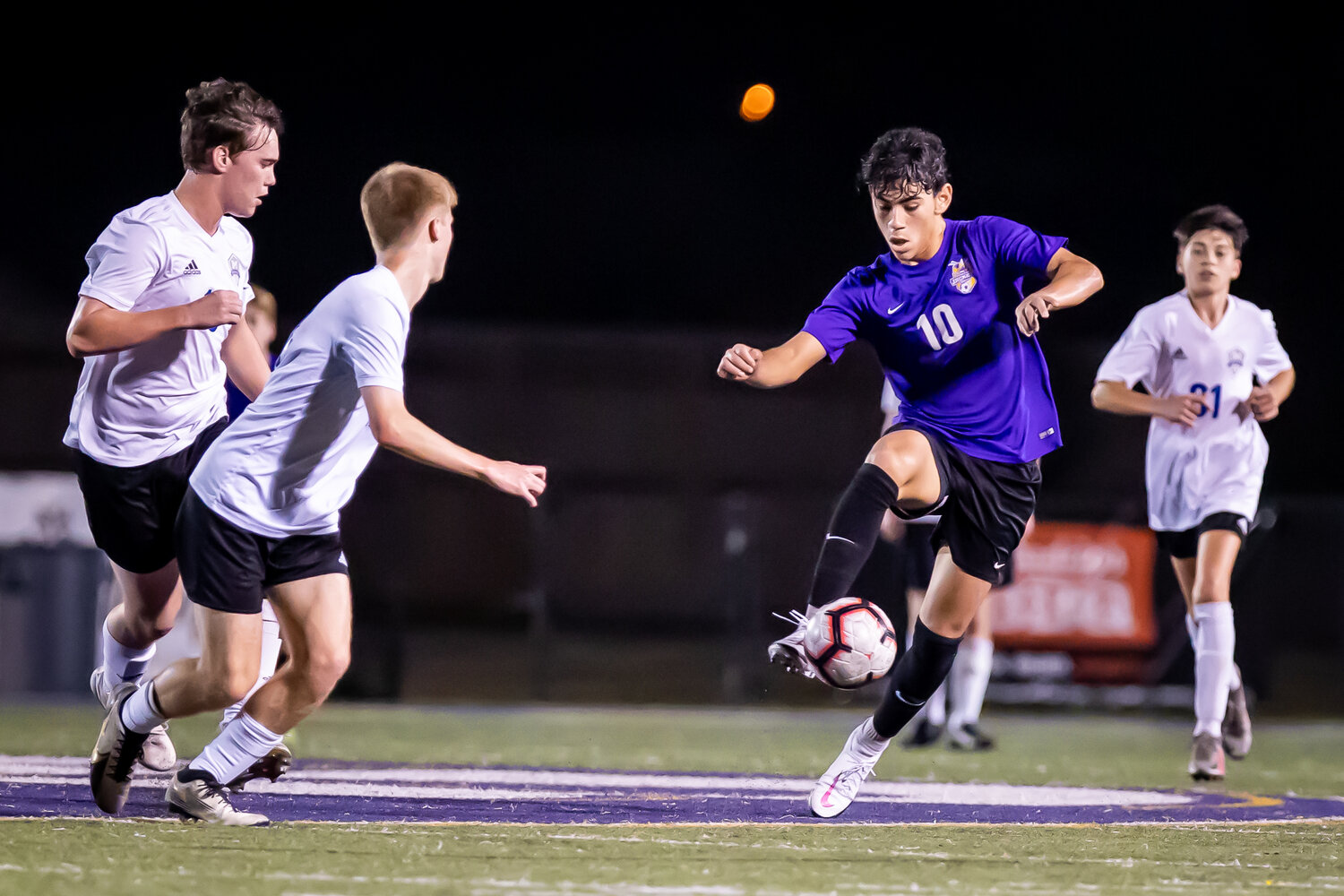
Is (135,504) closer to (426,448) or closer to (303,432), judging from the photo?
(303,432)

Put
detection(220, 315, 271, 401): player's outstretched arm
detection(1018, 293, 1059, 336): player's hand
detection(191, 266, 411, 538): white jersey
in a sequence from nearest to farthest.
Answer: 1. detection(191, 266, 411, 538): white jersey
2. detection(1018, 293, 1059, 336): player's hand
3. detection(220, 315, 271, 401): player's outstretched arm

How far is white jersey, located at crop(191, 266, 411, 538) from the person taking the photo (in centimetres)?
365

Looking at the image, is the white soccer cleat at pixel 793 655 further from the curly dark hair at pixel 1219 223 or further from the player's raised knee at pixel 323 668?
the curly dark hair at pixel 1219 223

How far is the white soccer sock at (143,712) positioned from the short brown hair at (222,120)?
1.49 meters

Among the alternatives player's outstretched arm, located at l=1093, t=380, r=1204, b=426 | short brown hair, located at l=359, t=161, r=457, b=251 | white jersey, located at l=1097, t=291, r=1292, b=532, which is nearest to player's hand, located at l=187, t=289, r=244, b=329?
short brown hair, located at l=359, t=161, r=457, b=251

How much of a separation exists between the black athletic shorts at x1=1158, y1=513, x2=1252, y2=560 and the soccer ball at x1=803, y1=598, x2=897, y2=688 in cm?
259

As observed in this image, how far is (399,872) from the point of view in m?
3.06

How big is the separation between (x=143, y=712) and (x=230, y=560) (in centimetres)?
54

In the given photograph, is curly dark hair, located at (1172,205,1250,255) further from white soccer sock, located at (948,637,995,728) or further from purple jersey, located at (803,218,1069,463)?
white soccer sock, located at (948,637,995,728)

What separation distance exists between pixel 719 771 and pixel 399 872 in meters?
3.08

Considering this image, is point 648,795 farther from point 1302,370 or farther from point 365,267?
point 1302,370

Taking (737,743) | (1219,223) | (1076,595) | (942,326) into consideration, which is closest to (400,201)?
(942,326)

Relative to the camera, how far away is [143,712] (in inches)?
151

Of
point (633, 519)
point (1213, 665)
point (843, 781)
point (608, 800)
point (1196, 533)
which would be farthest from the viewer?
point (633, 519)
